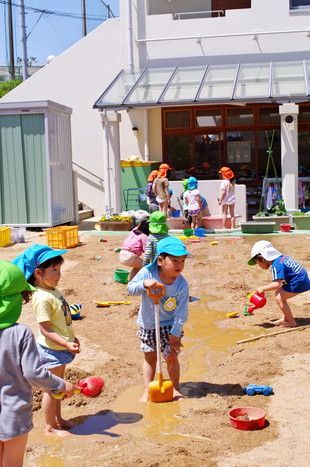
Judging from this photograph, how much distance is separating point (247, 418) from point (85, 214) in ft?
49.6

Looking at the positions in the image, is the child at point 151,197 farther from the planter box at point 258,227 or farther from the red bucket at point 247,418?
the red bucket at point 247,418

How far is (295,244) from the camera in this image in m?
13.8

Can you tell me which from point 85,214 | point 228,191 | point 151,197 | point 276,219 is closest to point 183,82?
point 151,197

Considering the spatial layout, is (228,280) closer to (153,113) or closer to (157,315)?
(157,315)

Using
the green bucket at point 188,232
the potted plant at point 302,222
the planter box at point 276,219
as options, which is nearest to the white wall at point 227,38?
the planter box at point 276,219

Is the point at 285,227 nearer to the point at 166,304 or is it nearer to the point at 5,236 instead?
the point at 5,236

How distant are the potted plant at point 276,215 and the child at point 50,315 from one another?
37.2ft

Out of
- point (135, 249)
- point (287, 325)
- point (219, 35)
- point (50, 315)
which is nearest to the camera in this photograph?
point (50, 315)

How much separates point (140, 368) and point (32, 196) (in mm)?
10692

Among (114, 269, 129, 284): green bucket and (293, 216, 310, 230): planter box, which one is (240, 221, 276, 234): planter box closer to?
(293, 216, 310, 230): planter box

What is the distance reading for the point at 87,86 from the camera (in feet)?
68.7

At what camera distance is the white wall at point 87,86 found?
821 inches

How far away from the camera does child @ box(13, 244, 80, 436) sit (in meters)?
5.04

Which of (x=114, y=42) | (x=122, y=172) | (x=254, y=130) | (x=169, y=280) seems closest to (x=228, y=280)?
(x=169, y=280)
